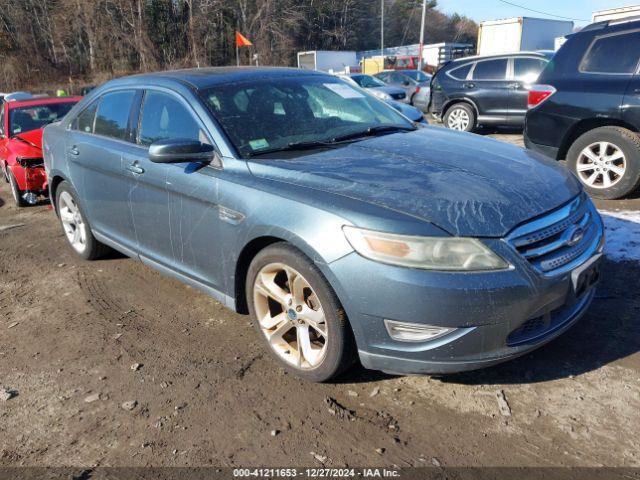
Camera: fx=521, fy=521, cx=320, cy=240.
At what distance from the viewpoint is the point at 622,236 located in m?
4.63

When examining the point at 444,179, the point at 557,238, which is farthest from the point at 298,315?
the point at 557,238

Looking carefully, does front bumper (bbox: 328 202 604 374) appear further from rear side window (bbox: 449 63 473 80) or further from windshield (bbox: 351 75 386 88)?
windshield (bbox: 351 75 386 88)

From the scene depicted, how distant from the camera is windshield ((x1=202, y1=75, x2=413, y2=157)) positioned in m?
3.29

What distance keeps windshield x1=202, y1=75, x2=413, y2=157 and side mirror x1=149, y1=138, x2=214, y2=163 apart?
0.19 meters

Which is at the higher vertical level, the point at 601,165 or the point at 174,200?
the point at 174,200

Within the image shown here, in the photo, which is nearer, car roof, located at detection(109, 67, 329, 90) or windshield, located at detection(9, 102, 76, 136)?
car roof, located at detection(109, 67, 329, 90)

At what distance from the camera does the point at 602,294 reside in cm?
368

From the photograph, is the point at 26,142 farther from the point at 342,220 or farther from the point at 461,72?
the point at 461,72

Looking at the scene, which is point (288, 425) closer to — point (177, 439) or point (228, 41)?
point (177, 439)

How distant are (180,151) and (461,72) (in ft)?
31.8

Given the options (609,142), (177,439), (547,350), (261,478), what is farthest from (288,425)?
(609,142)

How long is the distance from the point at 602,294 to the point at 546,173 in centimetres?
123

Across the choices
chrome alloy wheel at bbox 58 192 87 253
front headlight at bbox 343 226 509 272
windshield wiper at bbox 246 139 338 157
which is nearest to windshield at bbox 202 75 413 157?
windshield wiper at bbox 246 139 338 157

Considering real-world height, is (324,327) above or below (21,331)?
above
